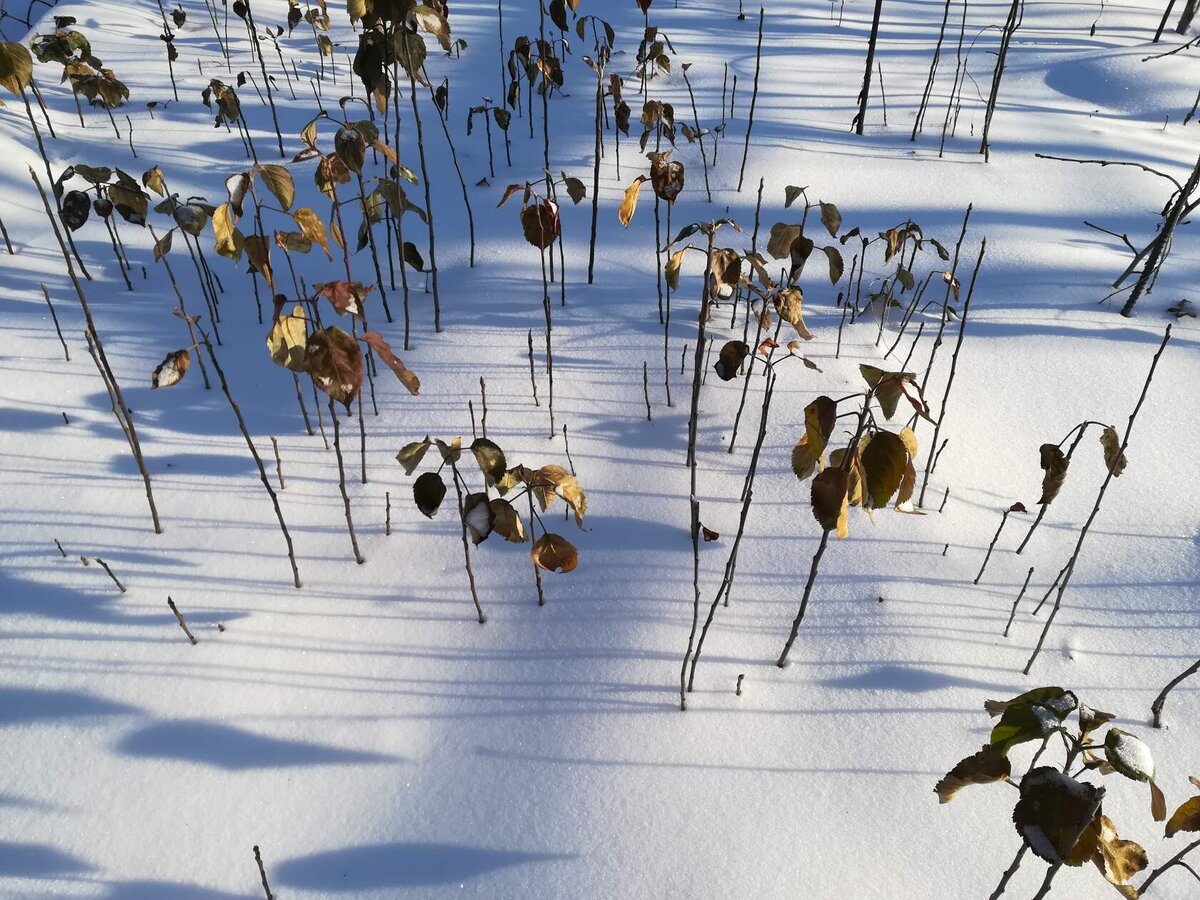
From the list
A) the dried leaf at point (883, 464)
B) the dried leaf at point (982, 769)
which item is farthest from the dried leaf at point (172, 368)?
the dried leaf at point (982, 769)

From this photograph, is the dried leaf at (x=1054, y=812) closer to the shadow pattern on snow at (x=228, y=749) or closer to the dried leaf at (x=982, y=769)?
the dried leaf at (x=982, y=769)

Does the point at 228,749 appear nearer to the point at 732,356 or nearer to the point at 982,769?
the point at 982,769

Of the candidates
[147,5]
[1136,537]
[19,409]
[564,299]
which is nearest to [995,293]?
[1136,537]

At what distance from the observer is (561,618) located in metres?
2.03

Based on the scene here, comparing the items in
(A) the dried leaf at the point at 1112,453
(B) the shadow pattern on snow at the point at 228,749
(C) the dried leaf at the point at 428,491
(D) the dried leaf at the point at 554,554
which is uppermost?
(A) the dried leaf at the point at 1112,453

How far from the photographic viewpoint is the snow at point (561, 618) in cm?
158

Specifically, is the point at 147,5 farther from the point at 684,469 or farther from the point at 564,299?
the point at 684,469

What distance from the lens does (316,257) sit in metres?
3.90

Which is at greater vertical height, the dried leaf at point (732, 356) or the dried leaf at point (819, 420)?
the dried leaf at point (819, 420)

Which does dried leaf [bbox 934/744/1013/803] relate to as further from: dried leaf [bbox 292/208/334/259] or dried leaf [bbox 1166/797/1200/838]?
dried leaf [bbox 292/208/334/259]

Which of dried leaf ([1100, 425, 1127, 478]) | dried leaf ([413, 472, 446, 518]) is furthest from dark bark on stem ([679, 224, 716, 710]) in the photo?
dried leaf ([1100, 425, 1127, 478])

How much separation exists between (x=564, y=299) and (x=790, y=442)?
4.27 feet

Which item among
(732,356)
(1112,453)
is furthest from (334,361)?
(1112,453)

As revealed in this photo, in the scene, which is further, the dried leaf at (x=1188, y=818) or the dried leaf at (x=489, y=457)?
the dried leaf at (x=489, y=457)
